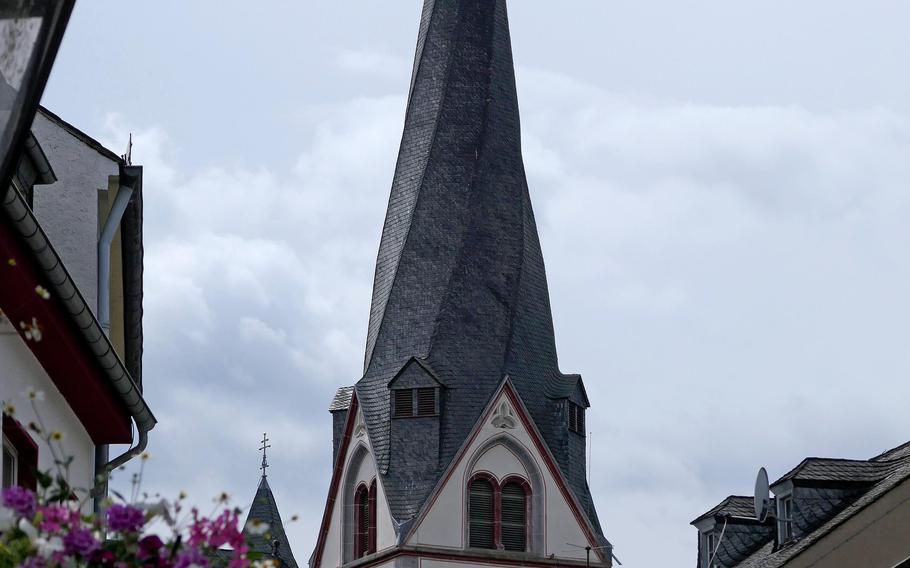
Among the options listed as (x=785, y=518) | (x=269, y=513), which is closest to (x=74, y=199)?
(x=785, y=518)

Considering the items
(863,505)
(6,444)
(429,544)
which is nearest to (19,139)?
(6,444)

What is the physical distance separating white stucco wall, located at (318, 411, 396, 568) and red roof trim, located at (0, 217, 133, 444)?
3352cm

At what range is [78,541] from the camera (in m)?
6.36

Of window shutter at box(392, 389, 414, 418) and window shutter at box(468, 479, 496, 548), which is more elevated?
window shutter at box(392, 389, 414, 418)

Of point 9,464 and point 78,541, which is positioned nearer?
point 78,541

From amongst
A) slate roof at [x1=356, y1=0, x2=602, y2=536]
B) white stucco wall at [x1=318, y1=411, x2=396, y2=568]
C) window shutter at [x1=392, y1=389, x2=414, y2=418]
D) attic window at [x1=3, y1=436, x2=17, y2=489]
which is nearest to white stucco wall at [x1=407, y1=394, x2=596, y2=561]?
slate roof at [x1=356, y1=0, x2=602, y2=536]

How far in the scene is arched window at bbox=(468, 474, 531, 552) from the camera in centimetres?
4794

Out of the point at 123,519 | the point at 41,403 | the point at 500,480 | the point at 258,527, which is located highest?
the point at 500,480

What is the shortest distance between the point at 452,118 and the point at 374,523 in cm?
988

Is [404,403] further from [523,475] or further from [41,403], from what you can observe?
[41,403]

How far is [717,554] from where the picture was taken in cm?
2967

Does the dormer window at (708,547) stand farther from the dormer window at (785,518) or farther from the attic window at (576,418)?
the attic window at (576,418)

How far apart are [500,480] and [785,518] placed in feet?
68.3

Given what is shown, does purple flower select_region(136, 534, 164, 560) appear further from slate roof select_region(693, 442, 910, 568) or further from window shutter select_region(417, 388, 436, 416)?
window shutter select_region(417, 388, 436, 416)
